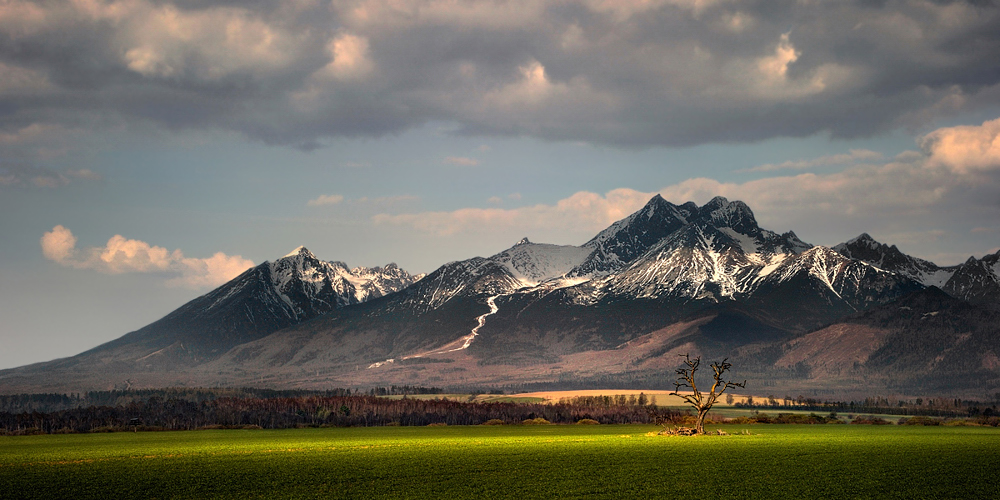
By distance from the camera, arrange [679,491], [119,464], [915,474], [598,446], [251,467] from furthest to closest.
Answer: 1. [598,446]
2. [119,464]
3. [251,467]
4. [915,474]
5. [679,491]

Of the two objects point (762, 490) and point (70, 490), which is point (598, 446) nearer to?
point (762, 490)

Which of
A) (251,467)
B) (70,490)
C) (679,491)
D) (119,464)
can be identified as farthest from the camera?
(119,464)

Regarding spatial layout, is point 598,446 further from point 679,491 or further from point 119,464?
point 119,464

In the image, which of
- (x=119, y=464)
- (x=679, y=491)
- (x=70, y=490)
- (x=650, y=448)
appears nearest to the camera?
(x=679, y=491)

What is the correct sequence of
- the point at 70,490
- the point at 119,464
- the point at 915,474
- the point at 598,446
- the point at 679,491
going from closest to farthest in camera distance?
the point at 679,491
the point at 70,490
the point at 915,474
the point at 119,464
the point at 598,446

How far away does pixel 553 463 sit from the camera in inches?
3231

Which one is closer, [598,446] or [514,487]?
[514,487]

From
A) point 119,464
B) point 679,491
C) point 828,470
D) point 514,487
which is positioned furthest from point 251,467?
point 828,470

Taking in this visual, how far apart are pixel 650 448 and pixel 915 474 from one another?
33.4m

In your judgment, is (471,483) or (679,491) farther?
(471,483)

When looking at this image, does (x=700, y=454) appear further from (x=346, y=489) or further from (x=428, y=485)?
(x=346, y=489)

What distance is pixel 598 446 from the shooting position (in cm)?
10619

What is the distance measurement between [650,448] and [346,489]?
45704 mm

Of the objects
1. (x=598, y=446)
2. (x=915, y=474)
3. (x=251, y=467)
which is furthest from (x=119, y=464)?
(x=915, y=474)
